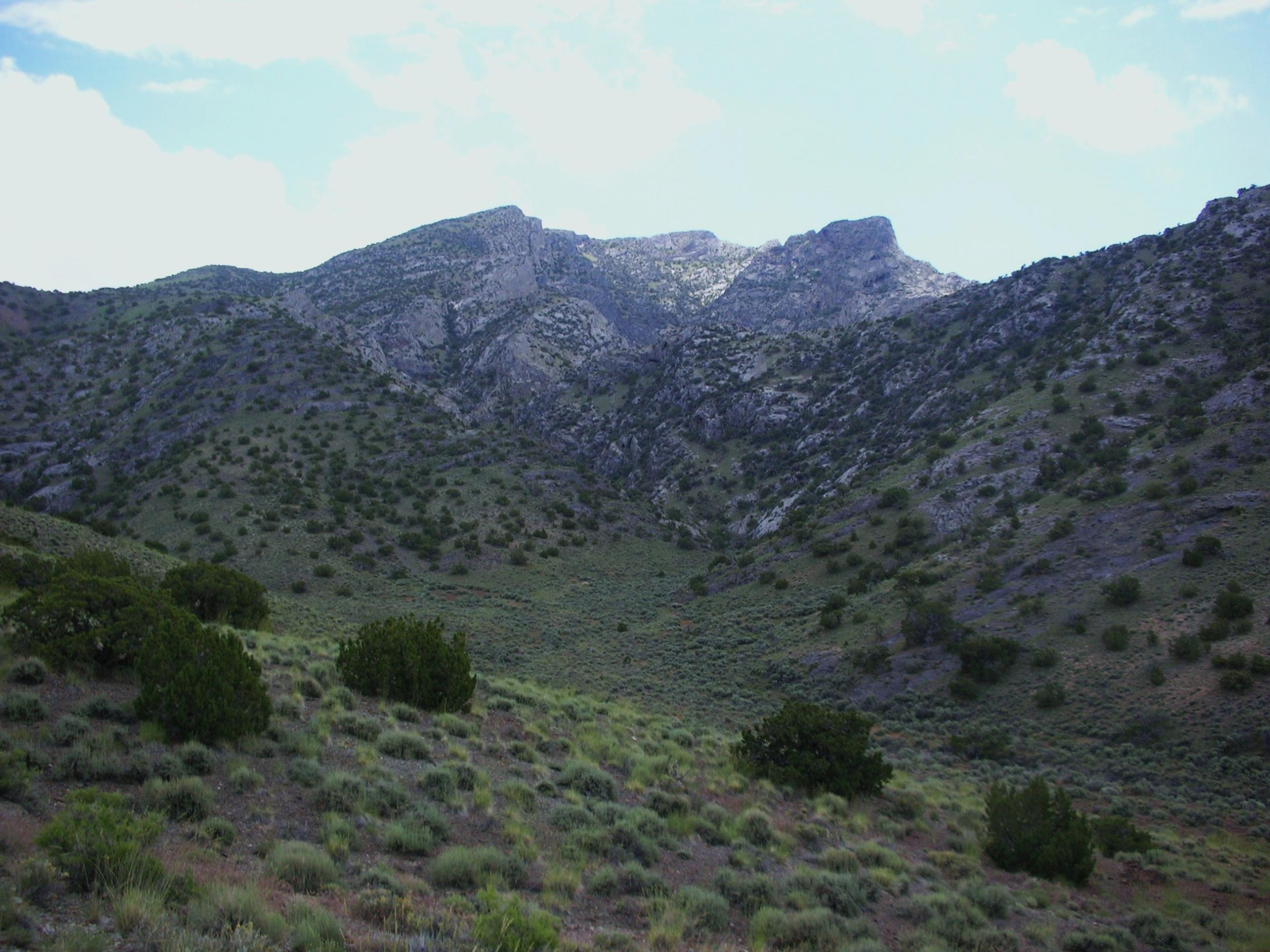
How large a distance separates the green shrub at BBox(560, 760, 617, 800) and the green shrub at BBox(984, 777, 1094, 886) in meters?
7.05

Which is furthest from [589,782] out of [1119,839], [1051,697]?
[1051,697]

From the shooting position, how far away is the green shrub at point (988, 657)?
25.5 meters

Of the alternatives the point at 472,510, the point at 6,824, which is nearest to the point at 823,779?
the point at 6,824

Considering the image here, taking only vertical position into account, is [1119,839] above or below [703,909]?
below

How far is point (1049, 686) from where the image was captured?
2319 cm

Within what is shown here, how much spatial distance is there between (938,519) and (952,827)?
30596 mm

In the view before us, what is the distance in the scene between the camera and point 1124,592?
2605 centimetres

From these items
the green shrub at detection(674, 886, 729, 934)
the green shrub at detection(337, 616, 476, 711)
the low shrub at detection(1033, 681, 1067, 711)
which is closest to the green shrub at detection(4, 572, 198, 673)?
the green shrub at detection(337, 616, 476, 711)

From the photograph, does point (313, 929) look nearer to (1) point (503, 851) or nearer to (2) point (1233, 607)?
(1) point (503, 851)

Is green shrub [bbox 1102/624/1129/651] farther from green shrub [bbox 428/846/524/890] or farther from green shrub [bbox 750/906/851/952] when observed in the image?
green shrub [bbox 428/846/524/890]

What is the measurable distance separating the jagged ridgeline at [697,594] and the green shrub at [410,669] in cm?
52

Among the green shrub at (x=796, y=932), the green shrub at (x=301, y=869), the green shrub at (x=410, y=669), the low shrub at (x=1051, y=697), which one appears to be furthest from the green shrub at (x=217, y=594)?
the low shrub at (x=1051, y=697)

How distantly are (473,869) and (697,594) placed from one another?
3829 cm

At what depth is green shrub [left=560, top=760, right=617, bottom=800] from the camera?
1115 centimetres
